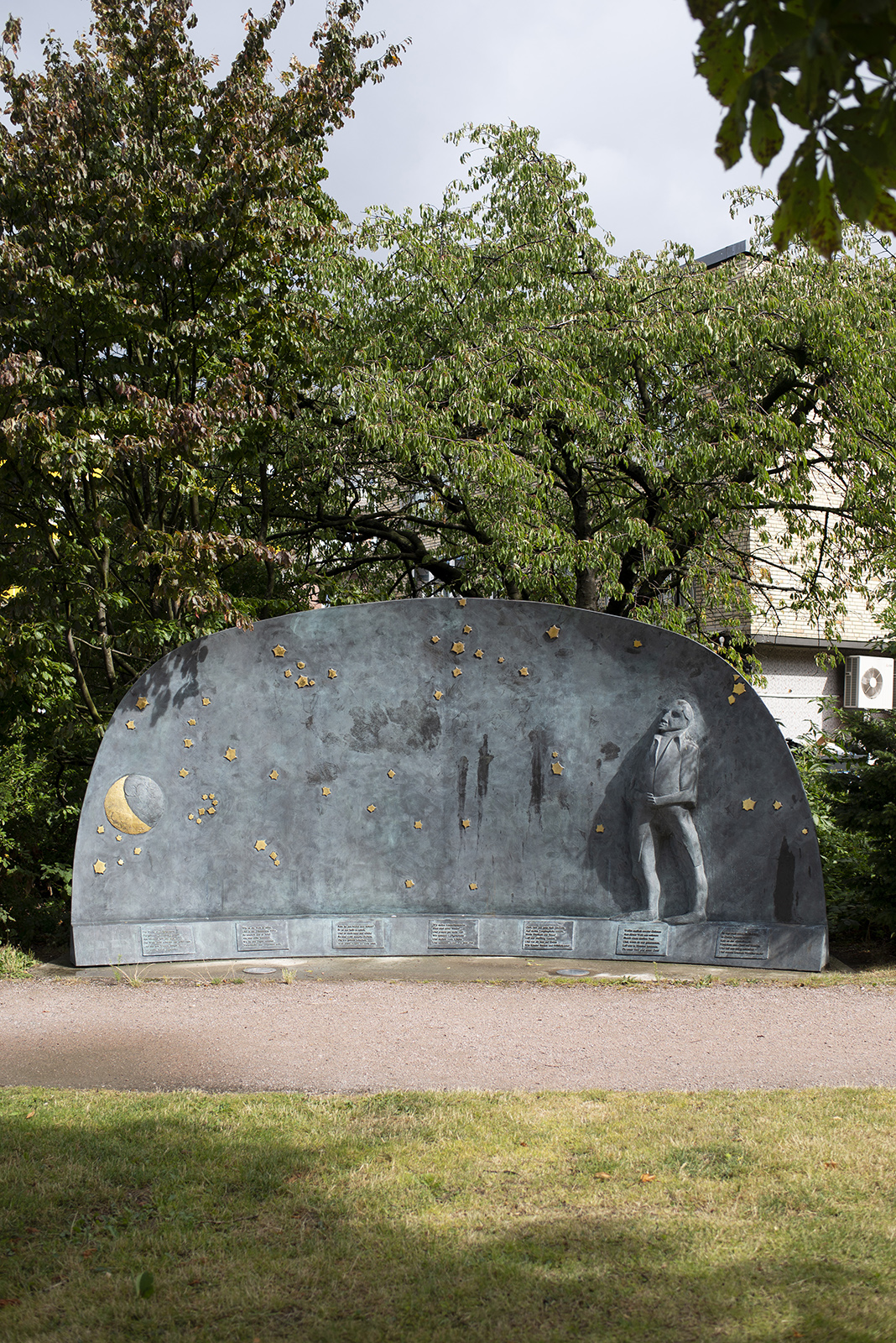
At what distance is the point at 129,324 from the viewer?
9.80 meters

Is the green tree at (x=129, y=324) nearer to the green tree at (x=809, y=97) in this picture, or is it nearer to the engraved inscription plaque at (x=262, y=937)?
the engraved inscription plaque at (x=262, y=937)

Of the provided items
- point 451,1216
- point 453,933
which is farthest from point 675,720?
point 451,1216

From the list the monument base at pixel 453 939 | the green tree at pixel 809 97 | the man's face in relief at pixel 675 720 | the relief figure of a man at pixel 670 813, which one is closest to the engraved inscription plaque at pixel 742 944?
the monument base at pixel 453 939

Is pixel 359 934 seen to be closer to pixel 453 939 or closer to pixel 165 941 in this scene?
pixel 453 939

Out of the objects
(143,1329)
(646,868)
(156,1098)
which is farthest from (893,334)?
(143,1329)

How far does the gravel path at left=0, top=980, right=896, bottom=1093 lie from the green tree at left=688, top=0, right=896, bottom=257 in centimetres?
453

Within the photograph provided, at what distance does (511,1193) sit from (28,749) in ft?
24.4

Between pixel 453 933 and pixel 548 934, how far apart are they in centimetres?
Result: 78

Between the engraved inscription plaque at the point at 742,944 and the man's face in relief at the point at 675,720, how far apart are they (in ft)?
5.37

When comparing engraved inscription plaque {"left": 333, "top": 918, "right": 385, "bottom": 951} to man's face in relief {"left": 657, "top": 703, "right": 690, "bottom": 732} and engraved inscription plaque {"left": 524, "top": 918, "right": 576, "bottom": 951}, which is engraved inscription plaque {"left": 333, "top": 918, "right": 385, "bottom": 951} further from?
man's face in relief {"left": 657, "top": 703, "right": 690, "bottom": 732}

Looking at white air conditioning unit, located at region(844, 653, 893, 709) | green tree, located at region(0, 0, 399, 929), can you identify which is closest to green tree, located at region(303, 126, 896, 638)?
green tree, located at region(0, 0, 399, 929)

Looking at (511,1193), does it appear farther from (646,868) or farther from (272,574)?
(272,574)

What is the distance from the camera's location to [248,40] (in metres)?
10.5

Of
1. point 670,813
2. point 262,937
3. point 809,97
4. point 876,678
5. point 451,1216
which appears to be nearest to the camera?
point 809,97
